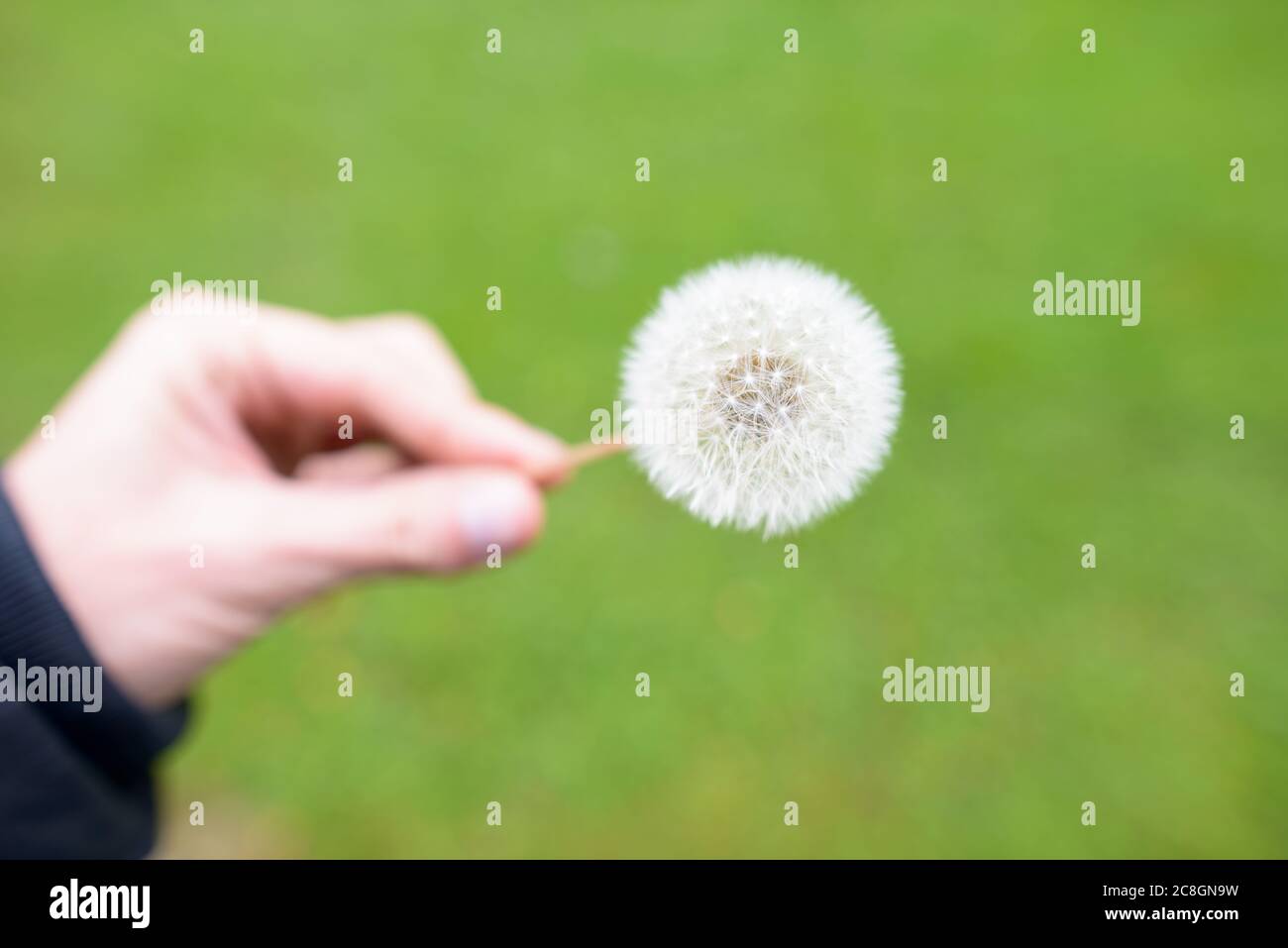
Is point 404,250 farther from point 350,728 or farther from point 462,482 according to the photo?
point 462,482

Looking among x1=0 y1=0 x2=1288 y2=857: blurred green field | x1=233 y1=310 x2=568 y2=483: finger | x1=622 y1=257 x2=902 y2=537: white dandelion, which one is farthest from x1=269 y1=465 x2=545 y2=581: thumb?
x1=0 y1=0 x2=1288 y2=857: blurred green field

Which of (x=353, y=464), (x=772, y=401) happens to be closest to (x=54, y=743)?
(x=353, y=464)

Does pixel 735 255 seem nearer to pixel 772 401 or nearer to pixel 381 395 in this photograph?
pixel 381 395

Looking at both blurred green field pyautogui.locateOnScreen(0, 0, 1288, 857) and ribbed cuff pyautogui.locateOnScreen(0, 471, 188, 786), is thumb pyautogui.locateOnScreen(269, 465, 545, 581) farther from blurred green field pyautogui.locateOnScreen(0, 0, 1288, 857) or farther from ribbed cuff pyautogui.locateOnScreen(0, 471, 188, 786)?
blurred green field pyautogui.locateOnScreen(0, 0, 1288, 857)

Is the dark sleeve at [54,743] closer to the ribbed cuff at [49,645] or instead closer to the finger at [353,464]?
the ribbed cuff at [49,645]

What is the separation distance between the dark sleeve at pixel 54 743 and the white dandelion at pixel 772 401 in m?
0.96

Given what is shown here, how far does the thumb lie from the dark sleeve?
342 mm

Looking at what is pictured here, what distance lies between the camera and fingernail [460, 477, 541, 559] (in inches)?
61.6

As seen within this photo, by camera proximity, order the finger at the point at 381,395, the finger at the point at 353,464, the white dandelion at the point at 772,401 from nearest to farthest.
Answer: the white dandelion at the point at 772,401 → the finger at the point at 381,395 → the finger at the point at 353,464

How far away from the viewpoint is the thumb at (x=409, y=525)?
157 cm

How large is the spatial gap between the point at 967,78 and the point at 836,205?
3.30ft

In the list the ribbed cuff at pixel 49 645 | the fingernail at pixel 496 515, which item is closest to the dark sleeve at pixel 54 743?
the ribbed cuff at pixel 49 645

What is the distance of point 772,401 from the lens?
1423 millimetres

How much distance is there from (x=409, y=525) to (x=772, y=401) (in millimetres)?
641
